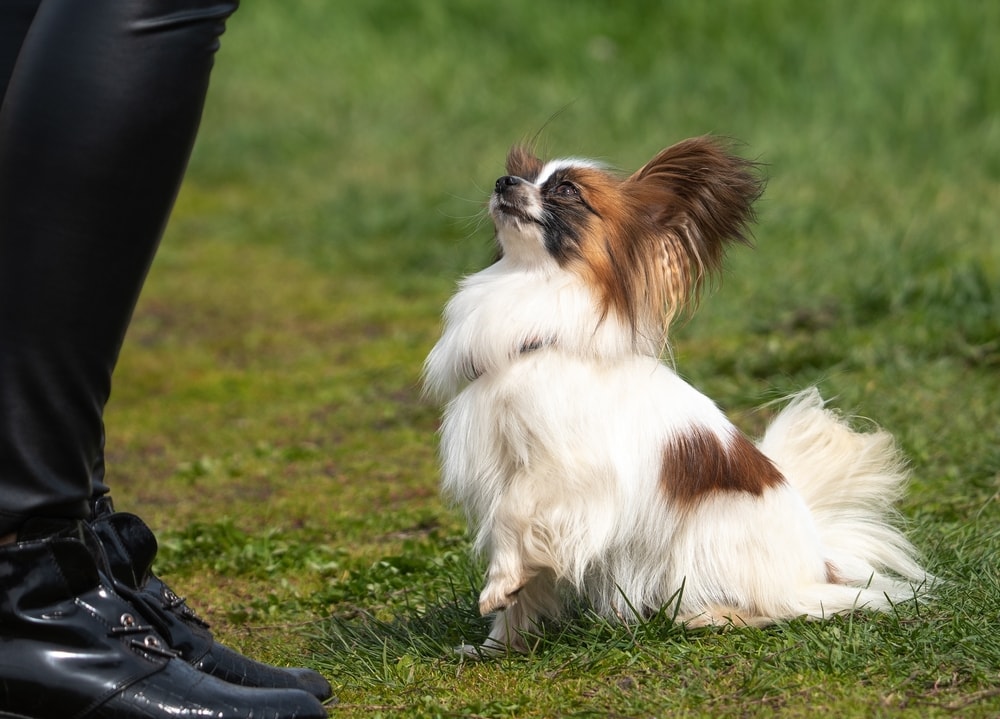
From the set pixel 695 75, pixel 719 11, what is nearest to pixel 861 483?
pixel 695 75

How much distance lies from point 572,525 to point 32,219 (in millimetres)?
1261

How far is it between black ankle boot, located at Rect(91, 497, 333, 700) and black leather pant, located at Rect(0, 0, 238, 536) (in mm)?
283

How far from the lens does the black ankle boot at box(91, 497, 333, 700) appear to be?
236 cm

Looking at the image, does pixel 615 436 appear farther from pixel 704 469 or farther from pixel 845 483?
pixel 845 483

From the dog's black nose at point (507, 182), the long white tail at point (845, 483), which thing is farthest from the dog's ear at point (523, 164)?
the long white tail at point (845, 483)

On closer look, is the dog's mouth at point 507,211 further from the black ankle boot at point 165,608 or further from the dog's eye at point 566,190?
the black ankle boot at point 165,608

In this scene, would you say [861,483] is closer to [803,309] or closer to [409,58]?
[803,309]

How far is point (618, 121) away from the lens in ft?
29.2

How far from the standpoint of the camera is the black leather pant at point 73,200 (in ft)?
6.57

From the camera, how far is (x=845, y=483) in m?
3.24

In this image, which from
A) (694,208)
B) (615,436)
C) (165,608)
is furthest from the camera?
(694,208)

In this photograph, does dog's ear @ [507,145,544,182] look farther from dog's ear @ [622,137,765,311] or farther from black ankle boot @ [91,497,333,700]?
black ankle boot @ [91,497,333,700]

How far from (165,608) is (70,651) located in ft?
1.00

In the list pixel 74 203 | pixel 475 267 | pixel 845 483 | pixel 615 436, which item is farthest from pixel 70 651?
pixel 475 267
